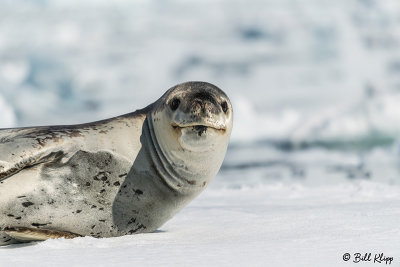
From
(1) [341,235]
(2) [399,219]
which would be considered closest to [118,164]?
(1) [341,235]

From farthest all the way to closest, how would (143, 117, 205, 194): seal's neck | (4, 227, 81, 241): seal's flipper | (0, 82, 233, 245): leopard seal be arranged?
(143, 117, 205, 194): seal's neck
(0, 82, 233, 245): leopard seal
(4, 227, 81, 241): seal's flipper

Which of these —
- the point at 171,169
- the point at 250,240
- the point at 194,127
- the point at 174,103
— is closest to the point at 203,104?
the point at 194,127

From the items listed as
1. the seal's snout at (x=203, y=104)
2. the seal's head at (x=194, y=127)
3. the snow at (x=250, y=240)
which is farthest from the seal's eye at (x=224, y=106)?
the snow at (x=250, y=240)

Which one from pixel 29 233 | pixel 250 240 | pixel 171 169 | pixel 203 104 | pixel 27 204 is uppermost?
pixel 203 104

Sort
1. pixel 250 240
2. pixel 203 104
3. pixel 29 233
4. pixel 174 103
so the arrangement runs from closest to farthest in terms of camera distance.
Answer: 1. pixel 250 240
2. pixel 29 233
3. pixel 203 104
4. pixel 174 103

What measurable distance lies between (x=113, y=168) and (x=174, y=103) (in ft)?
1.84

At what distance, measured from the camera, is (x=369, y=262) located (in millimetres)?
2812

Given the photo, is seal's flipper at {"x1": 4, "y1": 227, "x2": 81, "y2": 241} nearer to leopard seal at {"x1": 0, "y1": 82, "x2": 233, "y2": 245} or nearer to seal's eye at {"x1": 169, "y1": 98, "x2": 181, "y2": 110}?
leopard seal at {"x1": 0, "y1": 82, "x2": 233, "y2": 245}

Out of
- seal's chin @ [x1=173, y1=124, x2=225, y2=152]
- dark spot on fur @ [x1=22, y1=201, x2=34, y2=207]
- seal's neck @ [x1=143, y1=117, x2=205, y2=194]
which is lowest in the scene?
dark spot on fur @ [x1=22, y1=201, x2=34, y2=207]

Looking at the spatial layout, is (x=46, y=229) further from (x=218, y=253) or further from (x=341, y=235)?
(x=341, y=235)

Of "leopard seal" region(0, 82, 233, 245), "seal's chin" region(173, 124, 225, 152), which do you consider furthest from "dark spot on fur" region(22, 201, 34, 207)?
"seal's chin" region(173, 124, 225, 152)

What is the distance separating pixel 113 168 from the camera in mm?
4152

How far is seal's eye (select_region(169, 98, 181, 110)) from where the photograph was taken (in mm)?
4097

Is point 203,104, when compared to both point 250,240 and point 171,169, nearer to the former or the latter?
point 171,169
